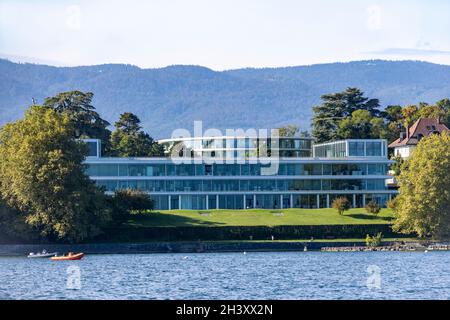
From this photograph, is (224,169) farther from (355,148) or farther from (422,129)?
(422,129)

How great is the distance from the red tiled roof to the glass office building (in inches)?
751

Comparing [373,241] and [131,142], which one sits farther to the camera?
[131,142]

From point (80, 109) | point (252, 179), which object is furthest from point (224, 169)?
point (80, 109)

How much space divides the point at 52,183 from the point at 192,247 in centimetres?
1330

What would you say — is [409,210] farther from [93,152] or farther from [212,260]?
[93,152]

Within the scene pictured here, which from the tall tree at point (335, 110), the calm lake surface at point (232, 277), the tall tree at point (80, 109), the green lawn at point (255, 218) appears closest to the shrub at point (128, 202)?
the green lawn at point (255, 218)

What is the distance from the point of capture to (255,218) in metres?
105

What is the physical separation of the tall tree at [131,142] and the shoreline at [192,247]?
165 ft

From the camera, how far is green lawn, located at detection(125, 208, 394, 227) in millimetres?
100438

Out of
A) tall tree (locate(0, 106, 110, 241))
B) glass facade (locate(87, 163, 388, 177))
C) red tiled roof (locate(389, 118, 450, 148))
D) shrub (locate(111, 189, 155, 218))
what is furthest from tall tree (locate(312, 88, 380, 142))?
tall tree (locate(0, 106, 110, 241))

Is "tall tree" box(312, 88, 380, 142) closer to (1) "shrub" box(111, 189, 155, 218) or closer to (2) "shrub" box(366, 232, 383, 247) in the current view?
(1) "shrub" box(111, 189, 155, 218)

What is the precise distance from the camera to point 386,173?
12712 centimetres

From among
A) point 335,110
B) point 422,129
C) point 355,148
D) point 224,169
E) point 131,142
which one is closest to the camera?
point 224,169
